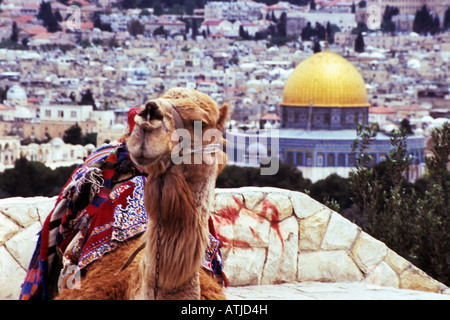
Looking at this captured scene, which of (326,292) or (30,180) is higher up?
(326,292)

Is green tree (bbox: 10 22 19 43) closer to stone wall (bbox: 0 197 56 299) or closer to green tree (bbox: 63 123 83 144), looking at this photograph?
green tree (bbox: 63 123 83 144)

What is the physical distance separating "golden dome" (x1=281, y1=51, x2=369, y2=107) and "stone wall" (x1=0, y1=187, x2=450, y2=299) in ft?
144

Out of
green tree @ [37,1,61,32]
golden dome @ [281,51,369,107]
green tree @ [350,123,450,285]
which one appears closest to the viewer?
green tree @ [350,123,450,285]

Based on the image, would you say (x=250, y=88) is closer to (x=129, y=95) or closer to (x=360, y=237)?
(x=129, y=95)

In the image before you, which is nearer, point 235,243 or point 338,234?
point 235,243

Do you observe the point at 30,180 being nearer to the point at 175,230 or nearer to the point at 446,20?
the point at 175,230

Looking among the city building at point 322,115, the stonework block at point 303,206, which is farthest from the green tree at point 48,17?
the stonework block at point 303,206

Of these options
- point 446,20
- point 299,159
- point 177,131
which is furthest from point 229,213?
point 446,20

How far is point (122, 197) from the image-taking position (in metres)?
3.22

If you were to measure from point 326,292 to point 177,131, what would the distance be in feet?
6.69

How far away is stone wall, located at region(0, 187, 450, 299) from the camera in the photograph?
472 cm

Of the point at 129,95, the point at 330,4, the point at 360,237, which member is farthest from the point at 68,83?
the point at 360,237

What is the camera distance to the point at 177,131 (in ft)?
8.60

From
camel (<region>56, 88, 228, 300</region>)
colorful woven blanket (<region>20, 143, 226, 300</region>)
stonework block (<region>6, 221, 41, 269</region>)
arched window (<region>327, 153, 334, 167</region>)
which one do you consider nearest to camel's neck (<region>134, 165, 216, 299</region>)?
camel (<region>56, 88, 228, 300</region>)
